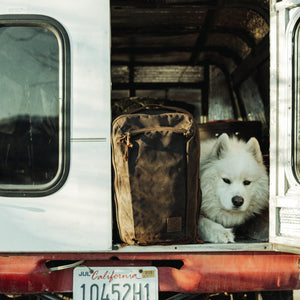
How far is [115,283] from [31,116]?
1.16 metres

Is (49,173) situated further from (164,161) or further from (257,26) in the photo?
(257,26)

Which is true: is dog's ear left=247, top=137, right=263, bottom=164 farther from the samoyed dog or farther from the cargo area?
the cargo area

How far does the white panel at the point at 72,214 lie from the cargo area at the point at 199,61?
1292mm

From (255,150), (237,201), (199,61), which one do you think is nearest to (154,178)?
(237,201)

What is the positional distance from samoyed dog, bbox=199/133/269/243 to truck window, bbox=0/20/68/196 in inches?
46.2

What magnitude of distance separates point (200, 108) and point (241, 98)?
0.59 metres

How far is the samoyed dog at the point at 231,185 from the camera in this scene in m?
2.84

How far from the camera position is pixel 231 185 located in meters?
2.87

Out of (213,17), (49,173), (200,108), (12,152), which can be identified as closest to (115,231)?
(49,173)

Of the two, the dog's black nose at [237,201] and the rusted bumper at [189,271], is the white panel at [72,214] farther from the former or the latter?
the dog's black nose at [237,201]

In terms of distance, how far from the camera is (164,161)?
92.7 inches

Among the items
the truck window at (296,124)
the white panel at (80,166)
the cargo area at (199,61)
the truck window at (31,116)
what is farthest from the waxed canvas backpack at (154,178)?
the cargo area at (199,61)

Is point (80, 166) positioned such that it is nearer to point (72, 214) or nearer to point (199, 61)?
point (72, 214)

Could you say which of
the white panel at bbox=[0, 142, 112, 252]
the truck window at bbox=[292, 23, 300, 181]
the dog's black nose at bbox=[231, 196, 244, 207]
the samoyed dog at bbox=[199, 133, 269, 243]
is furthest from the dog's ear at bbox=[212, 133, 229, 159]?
the white panel at bbox=[0, 142, 112, 252]
